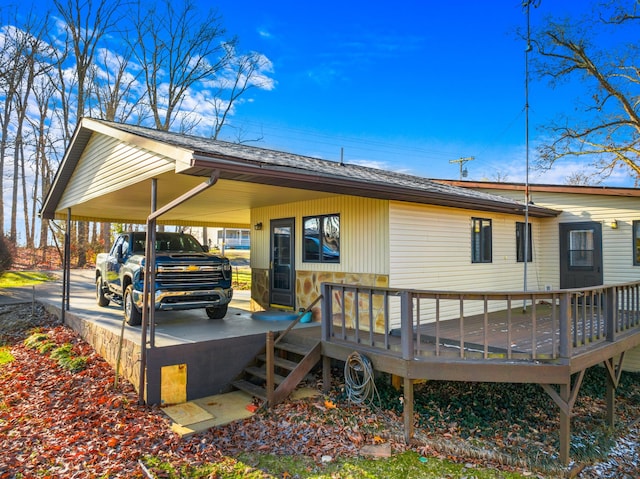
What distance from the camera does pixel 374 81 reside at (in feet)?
66.4

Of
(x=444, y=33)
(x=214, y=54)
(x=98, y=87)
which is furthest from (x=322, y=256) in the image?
(x=98, y=87)

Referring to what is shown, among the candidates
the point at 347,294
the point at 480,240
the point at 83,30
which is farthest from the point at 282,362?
the point at 83,30

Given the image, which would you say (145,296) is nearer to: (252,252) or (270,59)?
(252,252)

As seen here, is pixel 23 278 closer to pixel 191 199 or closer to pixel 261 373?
pixel 191 199

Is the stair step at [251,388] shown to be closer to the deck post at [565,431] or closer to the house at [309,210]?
the house at [309,210]

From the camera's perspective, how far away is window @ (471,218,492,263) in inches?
356

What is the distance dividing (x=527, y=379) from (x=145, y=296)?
508cm

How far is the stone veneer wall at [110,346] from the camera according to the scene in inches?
230

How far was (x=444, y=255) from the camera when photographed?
8273mm

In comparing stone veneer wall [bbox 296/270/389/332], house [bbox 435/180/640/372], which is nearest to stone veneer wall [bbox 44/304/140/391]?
stone veneer wall [bbox 296/270/389/332]

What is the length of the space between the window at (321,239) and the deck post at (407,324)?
128 inches

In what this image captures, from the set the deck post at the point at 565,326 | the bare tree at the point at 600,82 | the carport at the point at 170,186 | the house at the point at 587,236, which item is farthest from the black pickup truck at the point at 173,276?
the bare tree at the point at 600,82

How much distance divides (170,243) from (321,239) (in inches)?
121

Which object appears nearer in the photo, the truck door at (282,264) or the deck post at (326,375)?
the deck post at (326,375)
